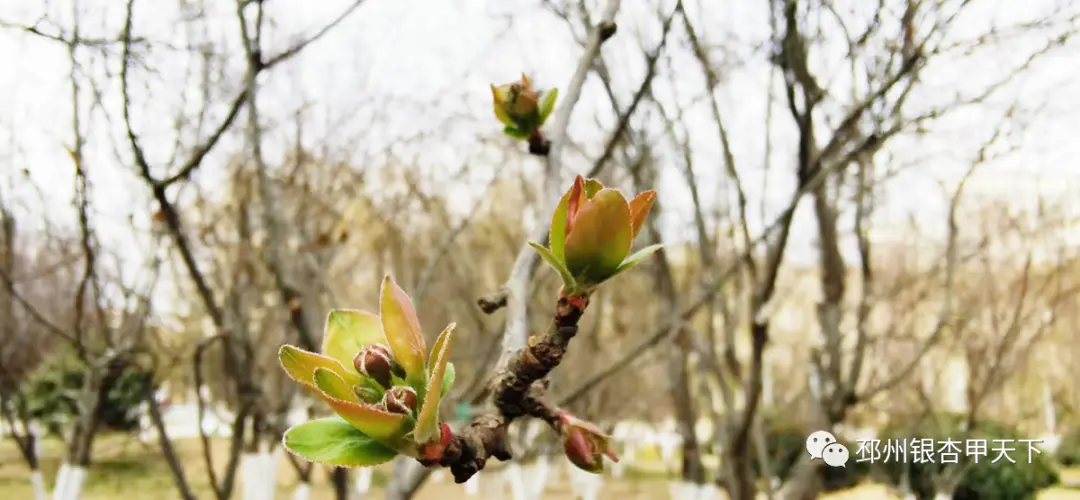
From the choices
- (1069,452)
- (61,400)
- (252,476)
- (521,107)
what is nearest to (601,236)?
(521,107)

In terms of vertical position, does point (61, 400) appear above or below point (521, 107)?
below

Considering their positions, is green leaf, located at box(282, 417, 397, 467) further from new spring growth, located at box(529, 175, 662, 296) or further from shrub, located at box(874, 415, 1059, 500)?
shrub, located at box(874, 415, 1059, 500)

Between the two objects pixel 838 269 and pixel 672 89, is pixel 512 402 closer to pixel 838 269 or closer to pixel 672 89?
pixel 838 269

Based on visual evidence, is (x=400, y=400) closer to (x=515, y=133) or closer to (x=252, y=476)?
(x=515, y=133)

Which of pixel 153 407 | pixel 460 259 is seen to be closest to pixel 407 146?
pixel 460 259

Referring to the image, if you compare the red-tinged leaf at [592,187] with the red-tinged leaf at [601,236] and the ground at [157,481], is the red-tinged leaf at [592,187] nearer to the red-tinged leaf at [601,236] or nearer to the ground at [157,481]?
the red-tinged leaf at [601,236]
